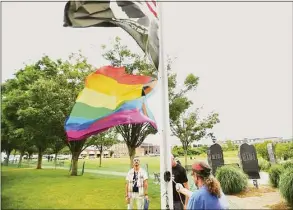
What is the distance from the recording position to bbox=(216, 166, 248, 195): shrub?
1105cm

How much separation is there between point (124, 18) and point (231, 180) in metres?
8.59

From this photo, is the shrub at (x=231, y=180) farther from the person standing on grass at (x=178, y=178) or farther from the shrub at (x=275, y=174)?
the person standing on grass at (x=178, y=178)

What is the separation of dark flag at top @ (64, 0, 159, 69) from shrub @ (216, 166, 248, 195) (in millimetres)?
7973

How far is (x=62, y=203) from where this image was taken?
12320 mm

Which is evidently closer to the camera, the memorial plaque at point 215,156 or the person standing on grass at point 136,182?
the person standing on grass at point 136,182

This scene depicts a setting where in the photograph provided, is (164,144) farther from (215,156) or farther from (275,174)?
(215,156)

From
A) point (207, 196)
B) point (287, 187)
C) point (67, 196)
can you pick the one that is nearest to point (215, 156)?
point (287, 187)

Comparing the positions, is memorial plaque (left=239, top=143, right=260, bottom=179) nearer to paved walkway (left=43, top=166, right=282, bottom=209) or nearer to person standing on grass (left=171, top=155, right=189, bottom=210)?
paved walkway (left=43, top=166, right=282, bottom=209)

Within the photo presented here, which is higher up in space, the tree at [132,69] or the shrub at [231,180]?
the tree at [132,69]

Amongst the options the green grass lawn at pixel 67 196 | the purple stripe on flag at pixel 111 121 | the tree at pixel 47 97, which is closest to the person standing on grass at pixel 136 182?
the green grass lawn at pixel 67 196

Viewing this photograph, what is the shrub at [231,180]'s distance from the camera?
36.2 ft

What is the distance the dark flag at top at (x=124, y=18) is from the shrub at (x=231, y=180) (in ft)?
26.2

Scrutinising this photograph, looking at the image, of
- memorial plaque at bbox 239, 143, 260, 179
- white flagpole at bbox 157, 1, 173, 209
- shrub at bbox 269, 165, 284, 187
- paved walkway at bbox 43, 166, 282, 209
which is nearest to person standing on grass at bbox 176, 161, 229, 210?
white flagpole at bbox 157, 1, 173, 209

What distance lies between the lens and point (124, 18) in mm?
4023
